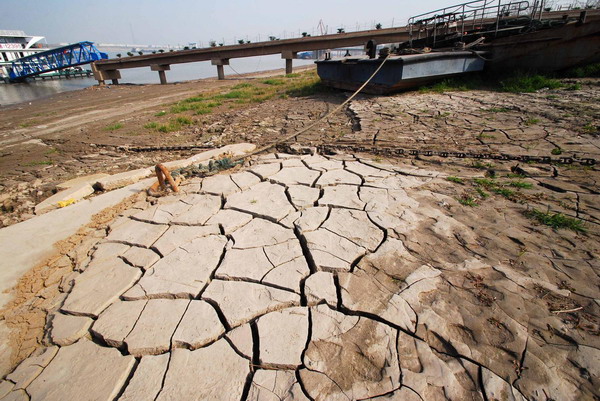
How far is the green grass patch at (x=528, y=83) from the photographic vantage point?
258 inches

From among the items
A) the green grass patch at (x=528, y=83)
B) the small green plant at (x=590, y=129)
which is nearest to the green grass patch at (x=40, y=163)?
the small green plant at (x=590, y=129)

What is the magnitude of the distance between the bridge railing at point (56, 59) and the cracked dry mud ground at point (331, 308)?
2982 centimetres

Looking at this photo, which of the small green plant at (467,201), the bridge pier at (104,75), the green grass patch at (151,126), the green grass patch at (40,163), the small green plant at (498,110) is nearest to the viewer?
the small green plant at (467,201)

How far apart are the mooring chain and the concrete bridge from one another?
17647 mm

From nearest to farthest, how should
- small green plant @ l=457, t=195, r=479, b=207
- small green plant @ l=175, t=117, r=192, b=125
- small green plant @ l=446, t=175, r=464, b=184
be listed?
1. small green plant @ l=457, t=195, r=479, b=207
2. small green plant @ l=446, t=175, r=464, b=184
3. small green plant @ l=175, t=117, r=192, b=125

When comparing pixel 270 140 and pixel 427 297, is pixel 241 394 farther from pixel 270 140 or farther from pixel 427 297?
pixel 270 140

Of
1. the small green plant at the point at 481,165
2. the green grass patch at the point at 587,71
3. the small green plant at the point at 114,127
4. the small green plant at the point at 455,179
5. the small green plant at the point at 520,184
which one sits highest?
the green grass patch at the point at 587,71

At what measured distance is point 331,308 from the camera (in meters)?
1.69

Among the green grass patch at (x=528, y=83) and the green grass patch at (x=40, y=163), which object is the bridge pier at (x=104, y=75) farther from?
the green grass patch at (x=528, y=83)

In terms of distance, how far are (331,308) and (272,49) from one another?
2164 cm

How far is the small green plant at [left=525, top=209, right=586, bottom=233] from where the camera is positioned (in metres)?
2.21

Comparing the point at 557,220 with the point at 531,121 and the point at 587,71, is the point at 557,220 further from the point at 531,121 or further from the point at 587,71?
the point at 587,71

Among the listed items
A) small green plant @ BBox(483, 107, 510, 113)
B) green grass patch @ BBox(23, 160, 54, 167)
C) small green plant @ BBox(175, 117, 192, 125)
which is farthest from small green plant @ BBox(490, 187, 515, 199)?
green grass patch @ BBox(23, 160, 54, 167)

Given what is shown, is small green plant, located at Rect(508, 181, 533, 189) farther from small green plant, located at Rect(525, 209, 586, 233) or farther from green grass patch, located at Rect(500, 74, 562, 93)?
green grass patch, located at Rect(500, 74, 562, 93)
